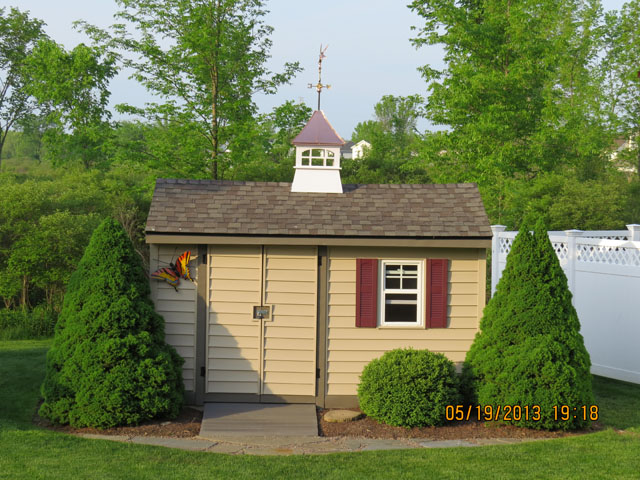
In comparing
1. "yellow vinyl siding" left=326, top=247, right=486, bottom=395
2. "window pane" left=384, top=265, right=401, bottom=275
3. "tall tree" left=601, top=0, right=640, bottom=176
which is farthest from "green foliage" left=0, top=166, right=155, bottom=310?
"tall tree" left=601, top=0, right=640, bottom=176

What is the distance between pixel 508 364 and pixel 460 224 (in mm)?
2106

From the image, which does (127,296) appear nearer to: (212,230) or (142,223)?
(212,230)

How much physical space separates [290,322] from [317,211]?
1.59 metres

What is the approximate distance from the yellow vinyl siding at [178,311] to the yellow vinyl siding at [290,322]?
3.23 feet

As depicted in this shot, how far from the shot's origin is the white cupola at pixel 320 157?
1024cm

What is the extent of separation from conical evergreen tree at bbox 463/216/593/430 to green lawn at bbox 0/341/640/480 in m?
0.50

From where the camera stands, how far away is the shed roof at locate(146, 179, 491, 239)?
30.2ft

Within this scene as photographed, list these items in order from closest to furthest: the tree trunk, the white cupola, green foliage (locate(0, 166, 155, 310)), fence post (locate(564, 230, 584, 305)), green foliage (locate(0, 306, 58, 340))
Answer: the white cupola, fence post (locate(564, 230, 584, 305)), green foliage (locate(0, 306, 58, 340)), green foliage (locate(0, 166, 155, 310)), the tree trunk

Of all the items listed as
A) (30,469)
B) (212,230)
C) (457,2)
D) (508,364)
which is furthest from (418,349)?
(457,2)

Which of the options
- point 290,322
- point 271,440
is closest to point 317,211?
point 290,322

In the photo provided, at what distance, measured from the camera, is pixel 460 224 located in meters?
9.41

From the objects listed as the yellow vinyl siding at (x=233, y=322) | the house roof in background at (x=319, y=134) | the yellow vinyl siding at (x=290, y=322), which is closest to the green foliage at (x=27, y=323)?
the yellow vinyl siding at (x=233, y=322)

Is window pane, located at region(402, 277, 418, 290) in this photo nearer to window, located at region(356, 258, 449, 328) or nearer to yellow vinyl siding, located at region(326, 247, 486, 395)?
window, located at region(356, 258, 449, 328)
